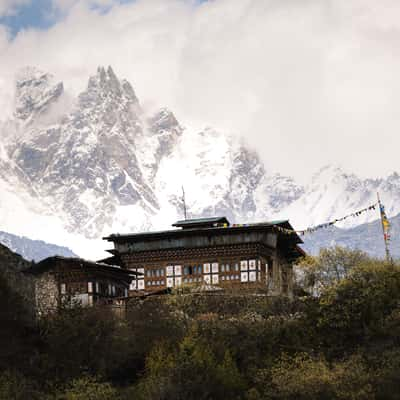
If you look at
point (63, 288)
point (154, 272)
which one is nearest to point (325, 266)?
point (154, 272)

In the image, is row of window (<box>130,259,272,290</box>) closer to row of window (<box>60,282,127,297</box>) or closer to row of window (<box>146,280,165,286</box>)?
row of window (<box>146,280,165,286</box>)

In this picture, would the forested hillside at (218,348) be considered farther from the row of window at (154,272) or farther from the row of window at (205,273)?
the row of window at (154,272)

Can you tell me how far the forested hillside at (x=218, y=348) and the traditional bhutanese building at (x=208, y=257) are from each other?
1609cm

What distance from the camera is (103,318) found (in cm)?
8200

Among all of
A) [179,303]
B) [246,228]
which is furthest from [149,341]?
[246,228]

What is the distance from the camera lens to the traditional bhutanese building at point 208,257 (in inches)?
4166

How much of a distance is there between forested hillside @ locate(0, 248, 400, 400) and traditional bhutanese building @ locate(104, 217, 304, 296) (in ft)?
52.8

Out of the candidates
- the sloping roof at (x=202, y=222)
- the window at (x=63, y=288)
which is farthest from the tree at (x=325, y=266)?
the window at (x=63, y=288)

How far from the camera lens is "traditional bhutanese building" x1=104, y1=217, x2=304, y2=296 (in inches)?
4166

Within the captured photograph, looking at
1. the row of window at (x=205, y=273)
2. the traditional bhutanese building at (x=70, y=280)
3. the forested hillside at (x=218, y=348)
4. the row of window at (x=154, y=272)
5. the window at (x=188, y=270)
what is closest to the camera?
the forested hillside at (x=218, y=348)

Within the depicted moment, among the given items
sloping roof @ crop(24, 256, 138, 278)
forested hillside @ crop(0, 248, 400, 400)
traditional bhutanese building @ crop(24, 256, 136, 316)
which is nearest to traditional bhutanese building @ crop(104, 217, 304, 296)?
traditional bhutanese building @ crop(24, 256, 136, 316)

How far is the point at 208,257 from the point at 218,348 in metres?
30.3

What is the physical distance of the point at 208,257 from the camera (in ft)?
352

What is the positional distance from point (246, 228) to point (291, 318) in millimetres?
22703
